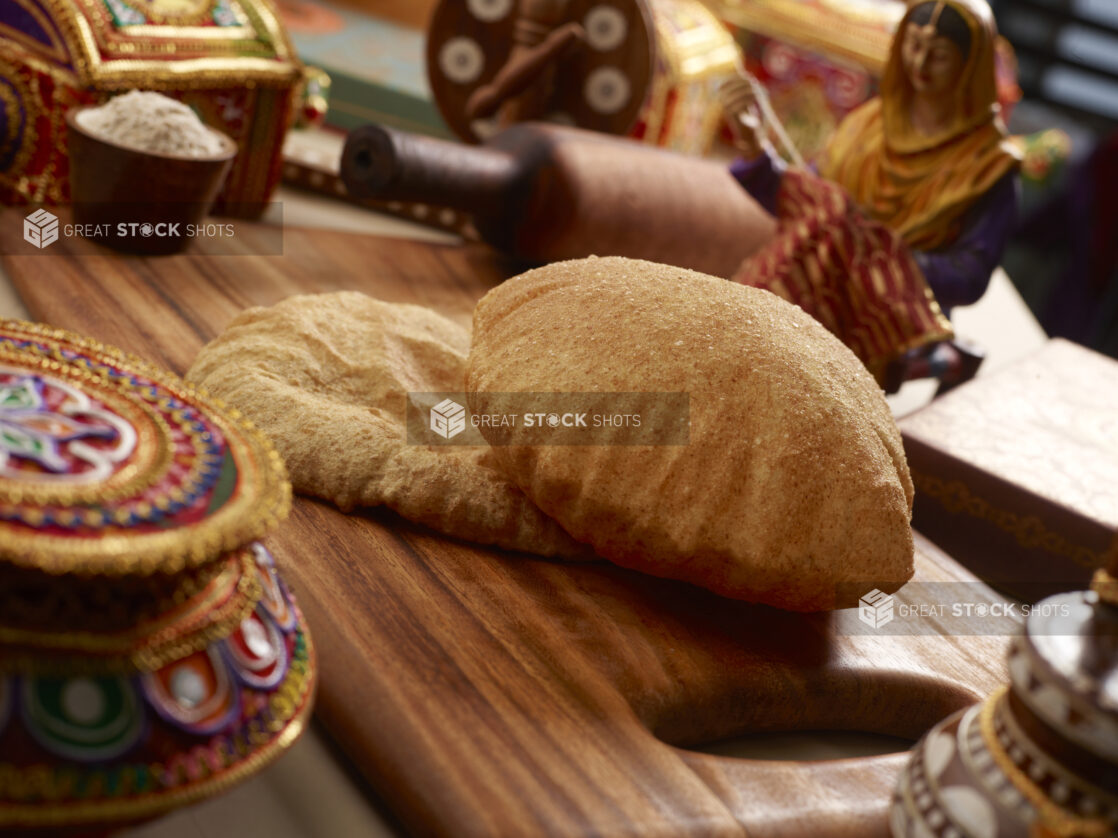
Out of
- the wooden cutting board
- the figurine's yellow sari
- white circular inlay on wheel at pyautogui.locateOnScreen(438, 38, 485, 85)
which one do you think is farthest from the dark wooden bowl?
the figurine's yellow sari

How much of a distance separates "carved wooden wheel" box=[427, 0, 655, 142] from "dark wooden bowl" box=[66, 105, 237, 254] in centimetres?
63

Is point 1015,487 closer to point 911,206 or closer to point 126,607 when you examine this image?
point 911,206

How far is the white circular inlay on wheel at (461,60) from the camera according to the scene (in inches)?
71.9

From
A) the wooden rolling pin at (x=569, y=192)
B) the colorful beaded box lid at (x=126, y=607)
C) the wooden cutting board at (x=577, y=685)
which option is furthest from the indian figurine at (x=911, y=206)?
the colorful beaded box lid at (x=126, y=607)

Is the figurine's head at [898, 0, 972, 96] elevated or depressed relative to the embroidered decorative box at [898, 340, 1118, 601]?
elevated

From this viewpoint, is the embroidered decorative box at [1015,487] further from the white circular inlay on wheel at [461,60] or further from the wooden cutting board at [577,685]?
the white circular inlay on wheel at [461,60]

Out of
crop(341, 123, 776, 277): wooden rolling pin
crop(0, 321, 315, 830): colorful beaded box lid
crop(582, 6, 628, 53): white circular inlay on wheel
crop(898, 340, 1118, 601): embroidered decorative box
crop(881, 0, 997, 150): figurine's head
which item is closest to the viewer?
crop(0, 321, 315, 830): colorful beaded box lid

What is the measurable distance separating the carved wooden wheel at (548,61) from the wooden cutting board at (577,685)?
0.93m

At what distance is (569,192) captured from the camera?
154 cm

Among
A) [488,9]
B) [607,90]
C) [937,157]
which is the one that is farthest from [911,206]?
[488,9]

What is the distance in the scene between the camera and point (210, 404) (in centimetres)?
61

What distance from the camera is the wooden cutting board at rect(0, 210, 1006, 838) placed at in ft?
2.07

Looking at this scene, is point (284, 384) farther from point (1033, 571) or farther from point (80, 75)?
point (1033, 571)

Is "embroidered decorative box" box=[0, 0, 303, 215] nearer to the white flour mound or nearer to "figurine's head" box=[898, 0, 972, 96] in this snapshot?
the white flour mound
